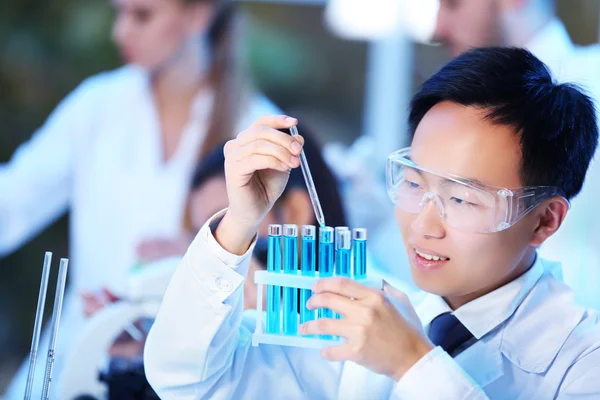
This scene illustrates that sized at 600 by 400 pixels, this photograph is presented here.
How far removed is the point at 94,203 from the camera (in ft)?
13.4

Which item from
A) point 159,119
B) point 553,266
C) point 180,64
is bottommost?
point 553,266

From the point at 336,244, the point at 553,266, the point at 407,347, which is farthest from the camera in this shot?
the point at 553,266

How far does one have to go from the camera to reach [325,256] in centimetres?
141

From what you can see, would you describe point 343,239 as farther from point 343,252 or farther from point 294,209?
point 294,209

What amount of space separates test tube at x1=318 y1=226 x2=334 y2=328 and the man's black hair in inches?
17.4

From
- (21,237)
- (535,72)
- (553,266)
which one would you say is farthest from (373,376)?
(21,237)

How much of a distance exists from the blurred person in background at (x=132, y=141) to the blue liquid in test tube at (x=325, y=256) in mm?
2628

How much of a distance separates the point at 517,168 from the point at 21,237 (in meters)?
3.52

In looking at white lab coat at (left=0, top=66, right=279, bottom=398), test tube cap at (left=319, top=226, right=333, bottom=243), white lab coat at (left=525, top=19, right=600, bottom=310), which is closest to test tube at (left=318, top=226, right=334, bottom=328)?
test tube cap at (left=319, top=226, right=333, bottom=243)

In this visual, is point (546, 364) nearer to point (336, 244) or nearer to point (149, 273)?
point (336, 244)

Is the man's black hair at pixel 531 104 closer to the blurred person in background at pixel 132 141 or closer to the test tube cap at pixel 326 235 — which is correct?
the test tube cap at pixel 326 235

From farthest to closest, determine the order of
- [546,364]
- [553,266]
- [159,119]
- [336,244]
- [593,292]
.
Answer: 1. [159,119]
2. [593,292]
3. [553,266]
4. [546,364]
5. [336,244]

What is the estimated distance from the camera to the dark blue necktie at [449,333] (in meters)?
1.62

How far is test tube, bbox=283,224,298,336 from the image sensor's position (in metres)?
1.41
